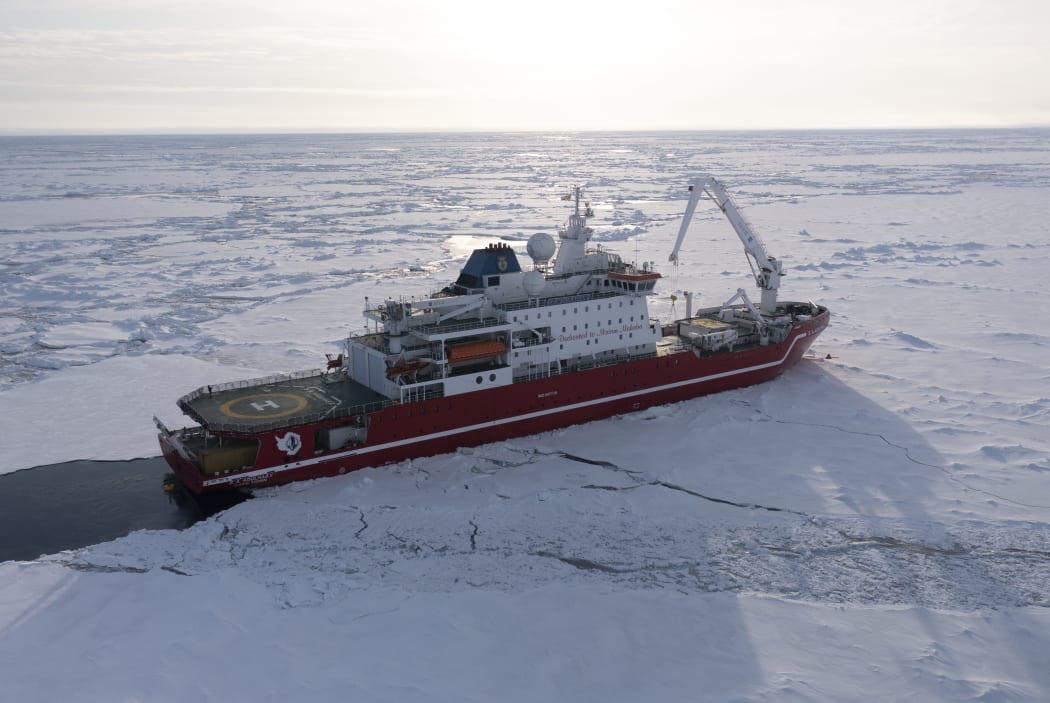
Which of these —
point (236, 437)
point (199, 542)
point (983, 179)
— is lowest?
point (199, 542)

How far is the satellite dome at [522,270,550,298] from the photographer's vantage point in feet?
67.1

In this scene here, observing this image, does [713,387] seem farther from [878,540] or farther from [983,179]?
[983,179]

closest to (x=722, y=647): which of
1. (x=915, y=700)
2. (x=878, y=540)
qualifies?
(x=915, y=700)

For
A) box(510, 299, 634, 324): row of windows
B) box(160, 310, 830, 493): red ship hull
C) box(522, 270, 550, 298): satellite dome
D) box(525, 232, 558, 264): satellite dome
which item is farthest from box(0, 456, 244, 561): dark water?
box(525, 232, 558, 264): satellite dome

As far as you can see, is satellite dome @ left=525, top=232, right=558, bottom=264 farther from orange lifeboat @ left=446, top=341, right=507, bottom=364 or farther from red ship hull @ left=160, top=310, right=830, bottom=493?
red ship hull @ left=160, top=310, right=830, bottom=493

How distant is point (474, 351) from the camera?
62.3ft

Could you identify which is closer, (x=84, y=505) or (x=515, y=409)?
(x=84, y=505)

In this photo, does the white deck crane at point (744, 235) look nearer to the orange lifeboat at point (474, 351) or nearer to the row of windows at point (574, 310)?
the row of windows at point (574, 310)

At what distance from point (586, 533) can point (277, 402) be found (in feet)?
27.3

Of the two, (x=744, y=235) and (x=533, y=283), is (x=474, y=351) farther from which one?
(x=744, y=235)

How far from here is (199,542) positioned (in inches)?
568

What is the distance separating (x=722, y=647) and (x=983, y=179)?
7944 cm

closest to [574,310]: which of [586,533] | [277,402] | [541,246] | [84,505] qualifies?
[541,246]

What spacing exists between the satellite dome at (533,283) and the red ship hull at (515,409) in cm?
251
